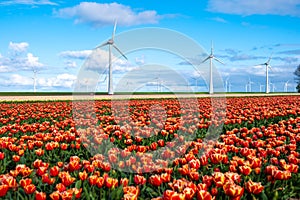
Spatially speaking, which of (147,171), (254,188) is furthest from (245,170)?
(147,171)

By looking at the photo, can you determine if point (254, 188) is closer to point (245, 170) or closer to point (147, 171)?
point (245, 170)

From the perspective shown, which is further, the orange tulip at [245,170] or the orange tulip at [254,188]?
the orange tulip at [245,170]

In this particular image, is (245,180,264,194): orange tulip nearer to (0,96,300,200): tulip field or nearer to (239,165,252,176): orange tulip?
(0,96,300,200): tulip field

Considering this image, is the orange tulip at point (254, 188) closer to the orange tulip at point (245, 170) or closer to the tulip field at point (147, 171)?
the tulip field at point (147, 171)

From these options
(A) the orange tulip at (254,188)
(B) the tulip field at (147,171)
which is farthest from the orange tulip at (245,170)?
(A) the orange tulip at (254,188)

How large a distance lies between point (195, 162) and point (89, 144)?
337cm

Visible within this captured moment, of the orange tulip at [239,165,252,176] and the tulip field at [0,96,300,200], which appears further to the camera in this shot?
the orange tulip at [239,165,252,176]

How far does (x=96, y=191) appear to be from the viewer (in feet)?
16.2

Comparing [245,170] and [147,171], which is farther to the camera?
[147,171]

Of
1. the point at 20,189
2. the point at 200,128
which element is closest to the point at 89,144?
the point at 20,189

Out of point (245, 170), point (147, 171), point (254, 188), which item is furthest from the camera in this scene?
point (147, 171)

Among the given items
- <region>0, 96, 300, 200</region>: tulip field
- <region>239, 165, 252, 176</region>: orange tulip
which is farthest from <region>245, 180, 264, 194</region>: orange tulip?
<region>239, 165, 252, 176</region>: orange tulip

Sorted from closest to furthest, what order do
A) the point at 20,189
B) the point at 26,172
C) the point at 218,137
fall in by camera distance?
the point at 20,189 → the point at 26,172 → the point at 218,137

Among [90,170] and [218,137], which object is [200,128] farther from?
[90,170]
